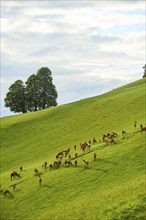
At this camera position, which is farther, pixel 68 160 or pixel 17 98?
pixel 17 98

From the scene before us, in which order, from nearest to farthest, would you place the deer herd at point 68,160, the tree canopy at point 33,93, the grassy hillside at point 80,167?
1. the grassy hillside at point 80,167
2. the deer herd at point 68,160
3. the tree canopy at point 33,93

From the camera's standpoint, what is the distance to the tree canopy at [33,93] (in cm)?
11225

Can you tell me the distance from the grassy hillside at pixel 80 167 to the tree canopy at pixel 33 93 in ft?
103

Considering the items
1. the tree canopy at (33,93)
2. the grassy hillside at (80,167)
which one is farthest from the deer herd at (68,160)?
the tree canopy at (33,93)

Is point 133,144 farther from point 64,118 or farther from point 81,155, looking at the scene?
point 64,118

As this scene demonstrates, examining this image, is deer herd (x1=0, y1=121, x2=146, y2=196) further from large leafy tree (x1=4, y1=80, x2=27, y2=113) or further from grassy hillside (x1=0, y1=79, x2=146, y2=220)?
large leafy tree (x1=4, y1=80, x2=27, y2=113)

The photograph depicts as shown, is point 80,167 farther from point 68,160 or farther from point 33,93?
point 33,93

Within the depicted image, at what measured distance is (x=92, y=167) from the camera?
141 feet

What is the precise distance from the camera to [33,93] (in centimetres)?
11288

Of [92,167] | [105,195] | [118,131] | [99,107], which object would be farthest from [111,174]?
[99,107]

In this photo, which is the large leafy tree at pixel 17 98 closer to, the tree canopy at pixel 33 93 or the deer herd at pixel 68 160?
the tree canopy at pixel 33 93

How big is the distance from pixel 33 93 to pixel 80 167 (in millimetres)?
70777

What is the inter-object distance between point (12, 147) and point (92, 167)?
2830cm

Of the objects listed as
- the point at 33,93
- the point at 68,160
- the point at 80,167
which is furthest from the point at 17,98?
the point at 80,167
